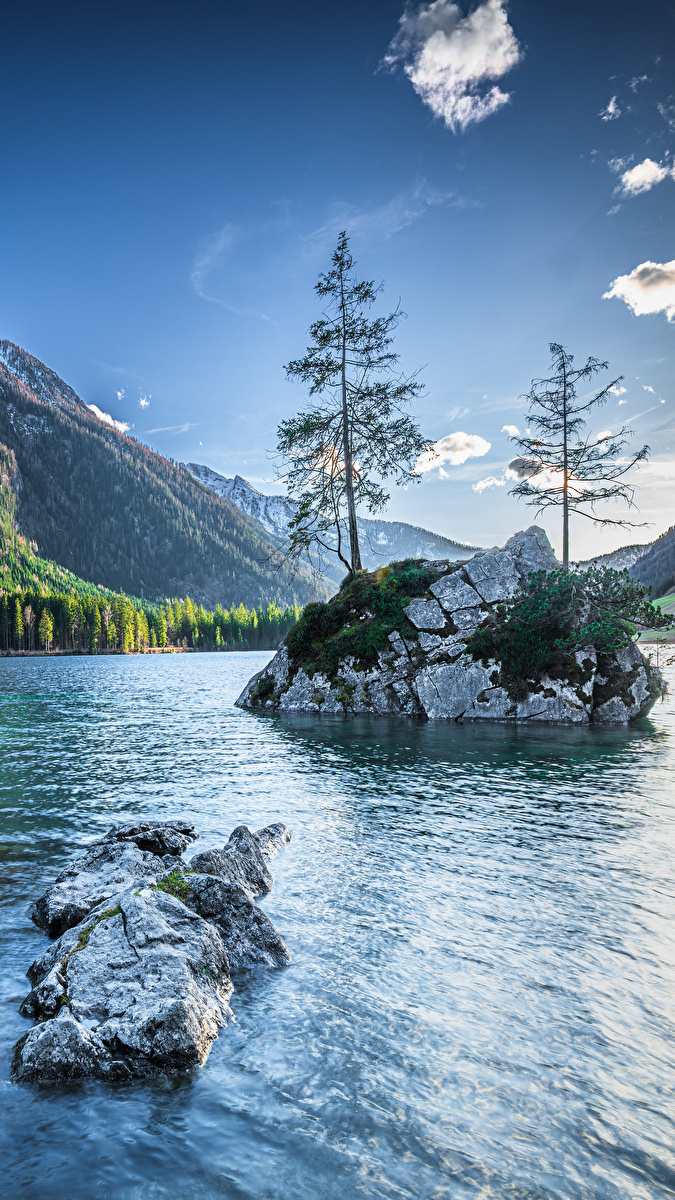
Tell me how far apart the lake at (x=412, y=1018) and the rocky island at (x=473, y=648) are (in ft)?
40.5

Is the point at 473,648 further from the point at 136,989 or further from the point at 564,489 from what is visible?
the point at 136,989

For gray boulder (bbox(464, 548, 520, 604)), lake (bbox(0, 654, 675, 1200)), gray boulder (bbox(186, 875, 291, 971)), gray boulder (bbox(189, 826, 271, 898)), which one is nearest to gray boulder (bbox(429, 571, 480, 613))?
gray boulder (bbox(464, 548, 520, 604))

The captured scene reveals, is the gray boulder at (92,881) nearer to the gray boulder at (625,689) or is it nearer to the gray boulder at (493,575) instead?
the gray boulder at (625,689)

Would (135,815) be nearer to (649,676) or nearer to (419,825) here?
(419,825)

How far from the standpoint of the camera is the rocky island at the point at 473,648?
26.6m

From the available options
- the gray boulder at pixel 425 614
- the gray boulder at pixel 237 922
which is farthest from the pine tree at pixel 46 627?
the gray boulder at pixel 237 922

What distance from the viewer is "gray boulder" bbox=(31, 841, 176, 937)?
798 centimetres

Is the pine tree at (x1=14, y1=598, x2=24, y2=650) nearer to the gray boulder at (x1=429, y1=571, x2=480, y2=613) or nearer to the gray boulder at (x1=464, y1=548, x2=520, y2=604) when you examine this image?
the gray boulder at (x1=429, y1=571, x2=480, y2=613)

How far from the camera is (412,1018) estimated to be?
591 cm

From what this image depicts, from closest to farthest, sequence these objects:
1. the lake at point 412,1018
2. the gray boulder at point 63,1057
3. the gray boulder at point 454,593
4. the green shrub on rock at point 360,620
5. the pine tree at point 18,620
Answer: the lake at point 412,1018, the gray boulder at point 63,1057, the gray boulder at point 454,593, the green shrub on rock at point 360,620, the pine tree at point 18,620

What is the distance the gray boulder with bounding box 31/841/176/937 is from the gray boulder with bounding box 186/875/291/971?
1.05m

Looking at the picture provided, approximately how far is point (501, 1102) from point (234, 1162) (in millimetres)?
2275

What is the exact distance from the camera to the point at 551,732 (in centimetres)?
2367

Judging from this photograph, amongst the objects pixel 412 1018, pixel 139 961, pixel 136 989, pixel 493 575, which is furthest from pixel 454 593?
pixel 136 989
